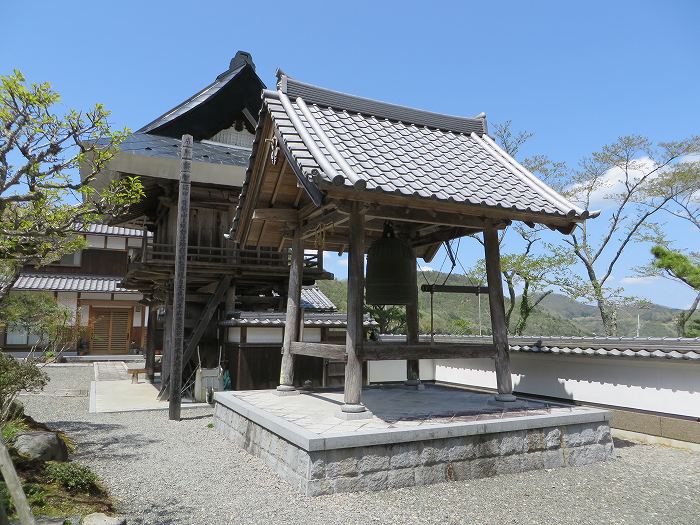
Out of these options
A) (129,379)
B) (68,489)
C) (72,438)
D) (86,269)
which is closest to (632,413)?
(68,489)

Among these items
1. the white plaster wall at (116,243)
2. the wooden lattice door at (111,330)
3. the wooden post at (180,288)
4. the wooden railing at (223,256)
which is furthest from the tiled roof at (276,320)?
the white plaster wall at (116,243)

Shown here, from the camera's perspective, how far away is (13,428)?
21.1 feet

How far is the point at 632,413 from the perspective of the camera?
25.5 feet

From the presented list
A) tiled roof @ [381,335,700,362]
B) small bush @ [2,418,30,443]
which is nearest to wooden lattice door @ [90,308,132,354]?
small bush @ [2,418,30,443]

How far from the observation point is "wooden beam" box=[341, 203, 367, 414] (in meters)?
5.71

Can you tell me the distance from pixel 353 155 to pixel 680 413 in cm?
600

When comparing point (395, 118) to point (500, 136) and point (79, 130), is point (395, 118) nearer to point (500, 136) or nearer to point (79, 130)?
point (79, 130)

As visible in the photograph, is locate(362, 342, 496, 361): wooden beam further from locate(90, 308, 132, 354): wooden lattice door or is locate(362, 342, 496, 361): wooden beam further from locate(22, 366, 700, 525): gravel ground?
locate(90, 308, 132, 354): wooden lattice door

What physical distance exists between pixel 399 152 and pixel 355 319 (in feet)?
8.03

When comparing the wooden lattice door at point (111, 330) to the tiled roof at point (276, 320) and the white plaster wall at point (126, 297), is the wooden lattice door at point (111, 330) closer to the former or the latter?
the white plaster wall at point (126, 297)

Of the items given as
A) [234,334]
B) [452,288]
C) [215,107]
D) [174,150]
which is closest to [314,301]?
[234,334]

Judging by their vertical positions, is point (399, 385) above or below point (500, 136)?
below

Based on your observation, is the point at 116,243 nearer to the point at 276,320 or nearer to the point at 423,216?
the point at 276,320

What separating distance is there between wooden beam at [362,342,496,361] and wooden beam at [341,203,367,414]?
0.17m
